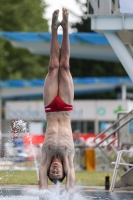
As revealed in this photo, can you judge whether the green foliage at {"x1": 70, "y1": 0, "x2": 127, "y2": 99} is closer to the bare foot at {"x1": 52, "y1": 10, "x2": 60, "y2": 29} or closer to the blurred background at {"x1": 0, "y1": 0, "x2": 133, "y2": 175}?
the blurred background at {"x1": 0, "y1": 0, "x2": 133, "y2": 175}

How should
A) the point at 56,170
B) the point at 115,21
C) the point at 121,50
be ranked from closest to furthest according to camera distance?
the point at 56,170 → the point at 115,21 → the point at 121,50

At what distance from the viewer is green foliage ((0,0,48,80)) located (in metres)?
56.5

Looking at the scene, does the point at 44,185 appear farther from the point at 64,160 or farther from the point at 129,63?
the point at 129,63

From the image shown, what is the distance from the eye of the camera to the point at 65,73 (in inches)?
461

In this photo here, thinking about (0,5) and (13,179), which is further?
(0,5)

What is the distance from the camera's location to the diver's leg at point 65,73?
1148 cm

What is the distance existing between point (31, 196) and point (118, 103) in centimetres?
2115

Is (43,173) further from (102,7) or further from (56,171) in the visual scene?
(102,7)

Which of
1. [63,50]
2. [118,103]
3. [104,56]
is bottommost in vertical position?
[118,103]

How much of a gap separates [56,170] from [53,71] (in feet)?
5.65

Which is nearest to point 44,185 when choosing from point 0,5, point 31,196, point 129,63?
point 31,196

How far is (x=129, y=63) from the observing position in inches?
599

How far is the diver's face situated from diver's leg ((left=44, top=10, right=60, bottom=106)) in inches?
38.9

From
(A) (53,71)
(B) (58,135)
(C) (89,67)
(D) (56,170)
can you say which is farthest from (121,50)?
(C) (89,67)
